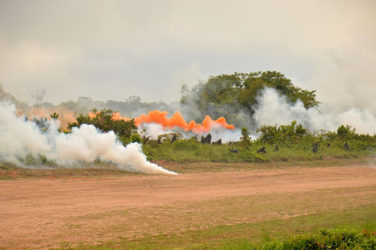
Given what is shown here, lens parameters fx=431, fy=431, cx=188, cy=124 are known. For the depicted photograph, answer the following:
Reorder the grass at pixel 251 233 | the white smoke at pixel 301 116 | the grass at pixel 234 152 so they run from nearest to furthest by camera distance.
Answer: the grass at pixel 251 233
the grass at pixel 234 152
the white smoke at pixel 301 116

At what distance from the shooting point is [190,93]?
201ft

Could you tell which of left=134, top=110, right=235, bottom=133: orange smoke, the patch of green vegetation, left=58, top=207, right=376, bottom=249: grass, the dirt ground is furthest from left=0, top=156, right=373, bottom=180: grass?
left=58, top=207, right=376, bottom=249: grass

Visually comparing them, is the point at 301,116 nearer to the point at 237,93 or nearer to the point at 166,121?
the point at 237,93

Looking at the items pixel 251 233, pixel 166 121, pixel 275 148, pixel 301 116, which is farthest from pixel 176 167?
pixel 301 116

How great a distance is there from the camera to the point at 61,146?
25344 mm

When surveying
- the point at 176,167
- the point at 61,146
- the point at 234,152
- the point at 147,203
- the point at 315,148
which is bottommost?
the point at 147,203

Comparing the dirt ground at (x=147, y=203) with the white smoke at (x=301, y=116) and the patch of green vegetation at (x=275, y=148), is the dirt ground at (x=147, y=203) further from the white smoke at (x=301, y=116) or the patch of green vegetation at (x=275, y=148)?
the white smoke at (x=301, y=116)

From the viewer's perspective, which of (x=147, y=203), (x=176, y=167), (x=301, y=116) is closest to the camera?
(x=147, y=203)

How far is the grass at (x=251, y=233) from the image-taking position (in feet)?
31.5

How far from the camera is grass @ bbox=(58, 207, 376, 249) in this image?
31.5ft

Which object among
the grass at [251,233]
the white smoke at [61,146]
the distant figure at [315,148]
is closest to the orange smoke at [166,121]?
the distant figure at [315,148]

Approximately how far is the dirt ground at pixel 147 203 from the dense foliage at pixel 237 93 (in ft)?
92.9

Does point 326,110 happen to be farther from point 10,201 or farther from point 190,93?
point 10,201

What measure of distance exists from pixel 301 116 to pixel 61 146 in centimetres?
3441
